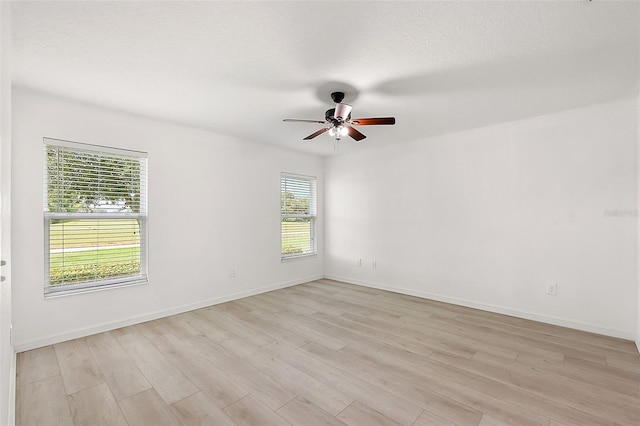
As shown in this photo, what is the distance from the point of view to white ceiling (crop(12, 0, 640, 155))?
1782 millimetres

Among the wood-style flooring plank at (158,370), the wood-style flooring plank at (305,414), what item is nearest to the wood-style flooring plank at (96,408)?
the wood-style flooring plank at (158,370)

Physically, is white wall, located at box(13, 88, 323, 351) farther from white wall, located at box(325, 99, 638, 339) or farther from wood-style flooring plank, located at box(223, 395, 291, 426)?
wood-style flooring plank, located at box(223, 395, 291, 426)

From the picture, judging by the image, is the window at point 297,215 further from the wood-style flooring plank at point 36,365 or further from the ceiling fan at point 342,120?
the wood-style flooring plank at point 36,365

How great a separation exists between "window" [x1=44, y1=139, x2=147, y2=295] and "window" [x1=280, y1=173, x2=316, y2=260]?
7.32 feet

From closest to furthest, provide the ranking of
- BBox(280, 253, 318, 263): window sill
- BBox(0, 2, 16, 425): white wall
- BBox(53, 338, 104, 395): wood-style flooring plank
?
BBox(0, 2, 16, 425): white wall < BBox(53, 338, 104, 395): wood-style flooring plank < BBox(280, 253, 318, 263): window sill

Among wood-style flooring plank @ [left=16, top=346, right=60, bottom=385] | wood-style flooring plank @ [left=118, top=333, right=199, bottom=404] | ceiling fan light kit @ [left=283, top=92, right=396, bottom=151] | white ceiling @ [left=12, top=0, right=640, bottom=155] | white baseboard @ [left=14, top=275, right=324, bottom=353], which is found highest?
white ceiling @ [left=12, top=0, right=640, bottom=155]

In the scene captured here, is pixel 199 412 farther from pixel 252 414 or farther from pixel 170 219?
pixel 170 219

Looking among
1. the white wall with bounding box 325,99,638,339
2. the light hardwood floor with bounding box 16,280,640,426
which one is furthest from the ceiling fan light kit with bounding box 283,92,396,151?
the light hardwood floor with bounding box 16,280,640,426

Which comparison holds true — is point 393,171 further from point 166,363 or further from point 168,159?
point 166,363

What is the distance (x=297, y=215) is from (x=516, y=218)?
11.0ft

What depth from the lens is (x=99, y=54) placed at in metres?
2.20

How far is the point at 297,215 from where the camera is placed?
215 inches

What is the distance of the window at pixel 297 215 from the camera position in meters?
5.26

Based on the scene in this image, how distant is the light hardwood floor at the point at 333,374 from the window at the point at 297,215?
1.93 meters
